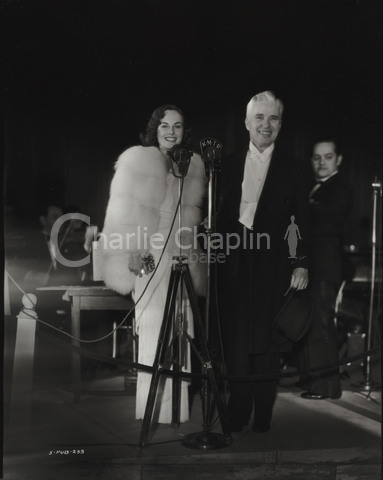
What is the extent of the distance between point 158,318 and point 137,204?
756mm

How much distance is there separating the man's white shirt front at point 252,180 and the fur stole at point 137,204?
0.29 meters

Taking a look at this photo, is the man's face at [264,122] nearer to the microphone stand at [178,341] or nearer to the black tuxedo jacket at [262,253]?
the black tuxedo jacket at [262,253]

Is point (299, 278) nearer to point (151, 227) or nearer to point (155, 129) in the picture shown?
point (151, 227)

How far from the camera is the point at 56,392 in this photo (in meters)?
4.98

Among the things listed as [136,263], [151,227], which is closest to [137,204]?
[151,227]

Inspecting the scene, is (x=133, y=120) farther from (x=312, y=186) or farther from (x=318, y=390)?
(x=318, y=390)

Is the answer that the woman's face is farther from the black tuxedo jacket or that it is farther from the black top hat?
the black top hat

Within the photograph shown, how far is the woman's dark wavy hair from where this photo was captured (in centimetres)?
444

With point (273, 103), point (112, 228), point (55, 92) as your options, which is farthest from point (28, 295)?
point (273, 103)

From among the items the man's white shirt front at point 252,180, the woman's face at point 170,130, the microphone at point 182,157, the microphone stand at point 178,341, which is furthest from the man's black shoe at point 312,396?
the woman's face at point 170,130

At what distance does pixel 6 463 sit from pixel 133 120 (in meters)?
2.23

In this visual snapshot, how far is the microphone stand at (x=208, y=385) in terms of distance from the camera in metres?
4.02

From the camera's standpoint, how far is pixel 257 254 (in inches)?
176

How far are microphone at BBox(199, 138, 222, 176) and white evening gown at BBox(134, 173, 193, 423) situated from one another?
1.09 feet
